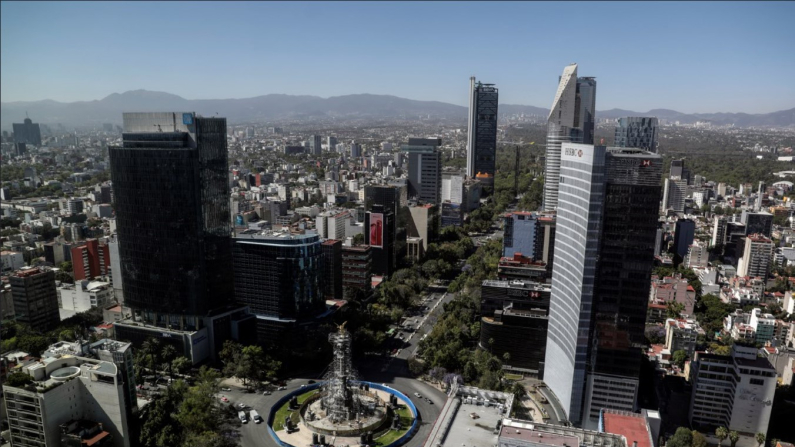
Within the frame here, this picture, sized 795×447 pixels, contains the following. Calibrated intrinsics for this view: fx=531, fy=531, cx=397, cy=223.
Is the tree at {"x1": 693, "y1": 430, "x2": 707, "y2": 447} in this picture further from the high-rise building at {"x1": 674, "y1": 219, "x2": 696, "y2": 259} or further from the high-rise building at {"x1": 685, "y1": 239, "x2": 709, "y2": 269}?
the high-rise building at {"x1": 674, "y1": 219, "x2": 696, "y2": 259}

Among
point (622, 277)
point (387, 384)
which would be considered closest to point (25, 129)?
point (387, 384)

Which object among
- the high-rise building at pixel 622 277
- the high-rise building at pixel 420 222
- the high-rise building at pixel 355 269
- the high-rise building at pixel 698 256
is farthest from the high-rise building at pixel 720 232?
the high-rise building at pixel 622 277

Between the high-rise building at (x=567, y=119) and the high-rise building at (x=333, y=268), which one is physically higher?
the high-rise building at (x=567, y=119)

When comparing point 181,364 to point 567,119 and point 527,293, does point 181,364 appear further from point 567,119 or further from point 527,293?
point 567,119

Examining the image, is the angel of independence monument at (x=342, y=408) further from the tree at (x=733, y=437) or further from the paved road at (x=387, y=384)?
the tree at (x=733, y=437)

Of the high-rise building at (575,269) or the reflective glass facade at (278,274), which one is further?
the reflective glass facade at (278,274)

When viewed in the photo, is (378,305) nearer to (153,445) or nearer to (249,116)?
(153,445)

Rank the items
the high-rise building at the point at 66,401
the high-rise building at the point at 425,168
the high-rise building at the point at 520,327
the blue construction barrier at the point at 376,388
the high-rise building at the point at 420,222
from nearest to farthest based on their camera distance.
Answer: the high-rise building at the point at 66,401 → the blue construction barrier at the point at 376,388 → the high-rise building at the point at 520,327 → the high-rise building at the point at 420,222 → the high-rise building at the point at 425,168
